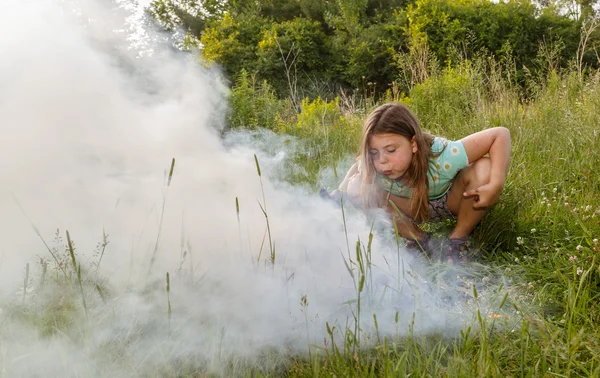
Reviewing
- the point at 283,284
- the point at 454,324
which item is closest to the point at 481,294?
the point at 454,324

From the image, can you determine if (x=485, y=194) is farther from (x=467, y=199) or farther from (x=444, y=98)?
(x=444, y=98)

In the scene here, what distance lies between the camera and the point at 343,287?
190 centimetres

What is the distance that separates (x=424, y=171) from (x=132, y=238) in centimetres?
142

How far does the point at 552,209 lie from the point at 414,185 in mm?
728

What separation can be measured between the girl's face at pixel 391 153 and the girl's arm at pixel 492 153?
33cm

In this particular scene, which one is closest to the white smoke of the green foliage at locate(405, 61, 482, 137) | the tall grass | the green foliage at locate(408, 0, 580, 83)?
the tall grass

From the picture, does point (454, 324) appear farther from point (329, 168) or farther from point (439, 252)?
point (329, 168)

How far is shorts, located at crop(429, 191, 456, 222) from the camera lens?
9.34 feet

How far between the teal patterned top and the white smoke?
0.59 meters

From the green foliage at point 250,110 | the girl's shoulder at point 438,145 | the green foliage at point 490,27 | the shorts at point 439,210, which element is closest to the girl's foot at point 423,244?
the shorts at point 439,210

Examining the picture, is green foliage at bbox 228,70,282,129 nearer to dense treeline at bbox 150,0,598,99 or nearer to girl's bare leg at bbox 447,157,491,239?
girl's bare leg at bbox 447,157,491,239

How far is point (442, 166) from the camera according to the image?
270 cm

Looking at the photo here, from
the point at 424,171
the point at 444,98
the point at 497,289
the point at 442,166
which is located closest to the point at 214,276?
the point at 497,289

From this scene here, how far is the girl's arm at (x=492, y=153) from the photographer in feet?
8.48
